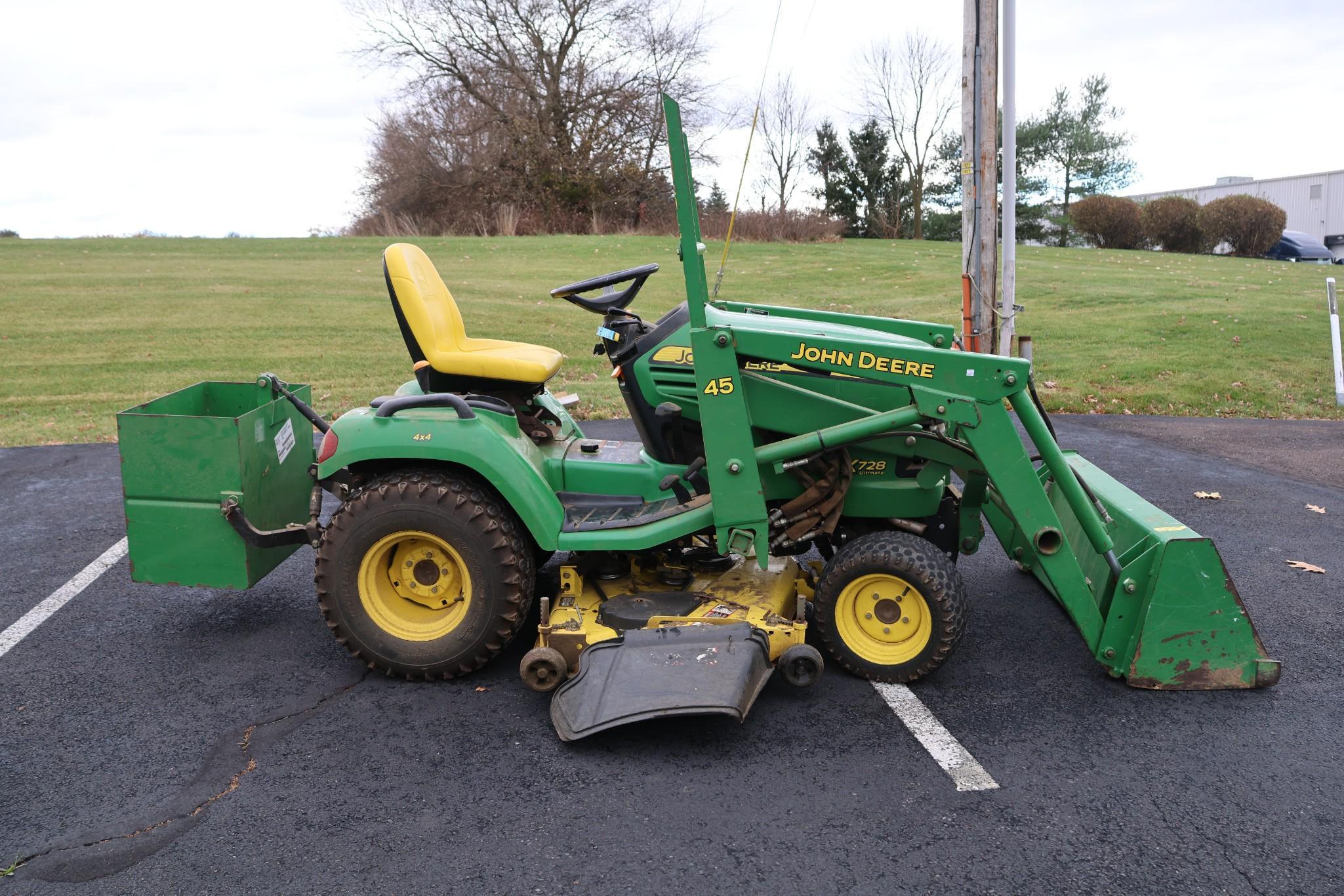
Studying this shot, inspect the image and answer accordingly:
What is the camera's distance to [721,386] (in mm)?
3521

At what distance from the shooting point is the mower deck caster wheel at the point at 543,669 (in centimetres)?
354

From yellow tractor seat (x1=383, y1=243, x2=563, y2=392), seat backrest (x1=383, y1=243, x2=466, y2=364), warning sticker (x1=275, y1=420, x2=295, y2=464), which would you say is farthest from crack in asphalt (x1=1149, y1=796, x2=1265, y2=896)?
warning sticker (x1=275, y1=420, x2=295, y2=464)

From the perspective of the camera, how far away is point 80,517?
5.84 meters

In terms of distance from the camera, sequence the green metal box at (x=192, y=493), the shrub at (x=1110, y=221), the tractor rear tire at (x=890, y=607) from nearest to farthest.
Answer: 1. the tractor rear tire at (x=890, y=607)
2. the green metal box at (x=192, y=493)
3. the shrub at (x=1110, y=221)

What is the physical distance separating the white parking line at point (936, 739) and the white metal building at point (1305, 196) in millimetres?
30733

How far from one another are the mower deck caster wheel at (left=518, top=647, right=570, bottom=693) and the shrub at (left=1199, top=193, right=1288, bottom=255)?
93.0 ft

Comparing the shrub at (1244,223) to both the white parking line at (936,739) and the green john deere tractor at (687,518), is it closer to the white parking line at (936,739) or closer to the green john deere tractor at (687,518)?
the green john deere tractor at (687,518)

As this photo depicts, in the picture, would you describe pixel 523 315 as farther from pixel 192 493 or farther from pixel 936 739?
pixel 936 739

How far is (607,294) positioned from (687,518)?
41.4 inches

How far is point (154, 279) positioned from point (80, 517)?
11.7 m

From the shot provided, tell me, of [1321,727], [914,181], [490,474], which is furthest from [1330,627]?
[914,181]

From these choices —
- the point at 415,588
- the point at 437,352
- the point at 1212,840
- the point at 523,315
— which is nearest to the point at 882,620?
the point at 1212,840

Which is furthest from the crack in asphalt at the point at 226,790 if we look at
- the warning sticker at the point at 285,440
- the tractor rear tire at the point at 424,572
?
the warning sticker at the point at 285,440

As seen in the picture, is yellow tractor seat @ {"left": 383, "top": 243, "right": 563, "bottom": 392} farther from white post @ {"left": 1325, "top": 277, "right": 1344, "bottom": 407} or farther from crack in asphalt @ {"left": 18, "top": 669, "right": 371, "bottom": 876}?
white post @ {"left": 1325, "top": 277, "right": 1344, "bottom": 407}
